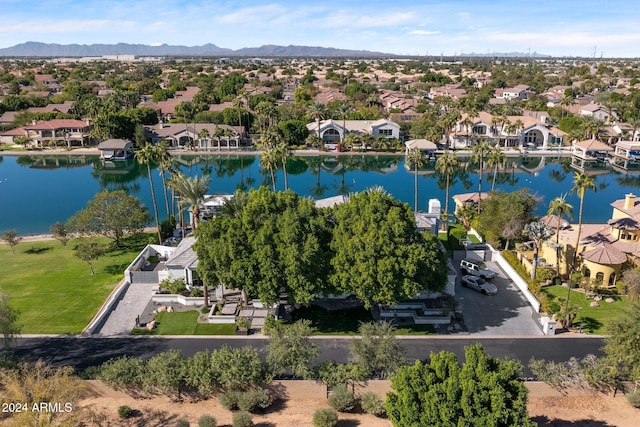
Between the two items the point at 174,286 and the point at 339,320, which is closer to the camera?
the point at 339,320

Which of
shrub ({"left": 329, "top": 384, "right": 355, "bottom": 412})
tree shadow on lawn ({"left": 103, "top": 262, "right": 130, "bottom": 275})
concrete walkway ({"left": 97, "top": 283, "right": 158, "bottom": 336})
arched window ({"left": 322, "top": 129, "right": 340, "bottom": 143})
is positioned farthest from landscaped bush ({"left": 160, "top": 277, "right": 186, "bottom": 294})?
arched window ({"left": 322, "top": 129, "right": 340, "bottom": 143})

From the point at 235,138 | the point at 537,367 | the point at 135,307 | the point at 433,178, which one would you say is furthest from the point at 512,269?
the point at 235,138

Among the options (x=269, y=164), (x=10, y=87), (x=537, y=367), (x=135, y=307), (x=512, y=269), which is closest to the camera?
(x=537, y=367)

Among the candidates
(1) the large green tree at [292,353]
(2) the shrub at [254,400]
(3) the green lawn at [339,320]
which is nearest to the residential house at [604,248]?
(3) the green lawn at [339,320]

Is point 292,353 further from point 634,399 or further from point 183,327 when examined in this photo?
point 634,399

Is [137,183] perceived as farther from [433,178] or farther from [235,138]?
[433,178]

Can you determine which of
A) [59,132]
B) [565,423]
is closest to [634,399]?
[565,423]
